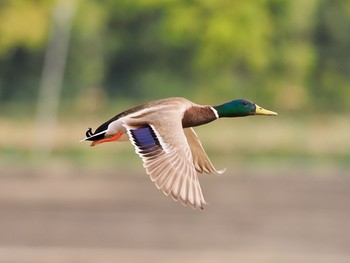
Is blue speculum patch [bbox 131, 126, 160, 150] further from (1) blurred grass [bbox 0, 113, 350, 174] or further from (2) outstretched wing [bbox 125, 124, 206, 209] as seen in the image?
(1) blurred grass [bbox 0, 113, 350, 174]

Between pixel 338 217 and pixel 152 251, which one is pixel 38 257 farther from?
pixel 338 217

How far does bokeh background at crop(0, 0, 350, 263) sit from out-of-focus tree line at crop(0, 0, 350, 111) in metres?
0.04

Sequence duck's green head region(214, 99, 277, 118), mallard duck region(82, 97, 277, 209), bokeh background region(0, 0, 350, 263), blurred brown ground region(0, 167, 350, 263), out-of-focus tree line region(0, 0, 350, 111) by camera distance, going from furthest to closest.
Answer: out-of-focus tree line region(0, 0, 350, 111) → bokeh background region(0, 0, 350, 263) → blurred brown ground region(0, 167, 350, 263) → duck's green head region(214, 99, 277, 118) → mallard duck region(82, 97, 277, 209)

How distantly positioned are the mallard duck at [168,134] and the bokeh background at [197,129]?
12.3m

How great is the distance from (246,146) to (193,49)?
454 centimetres

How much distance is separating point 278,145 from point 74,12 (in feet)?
17.1

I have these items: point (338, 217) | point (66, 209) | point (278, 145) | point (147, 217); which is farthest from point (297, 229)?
point (278, 145)

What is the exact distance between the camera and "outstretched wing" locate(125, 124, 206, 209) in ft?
9.18

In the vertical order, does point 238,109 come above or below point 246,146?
below

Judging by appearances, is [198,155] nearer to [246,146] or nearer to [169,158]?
[169,158]

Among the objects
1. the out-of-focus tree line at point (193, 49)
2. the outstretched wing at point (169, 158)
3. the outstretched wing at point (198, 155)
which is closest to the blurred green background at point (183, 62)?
the out-of-focus tree line at point (193, 49)

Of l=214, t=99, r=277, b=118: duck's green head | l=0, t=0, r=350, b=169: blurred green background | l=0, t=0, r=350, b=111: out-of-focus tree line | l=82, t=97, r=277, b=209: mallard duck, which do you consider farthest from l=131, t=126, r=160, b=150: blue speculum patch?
l=0, t=0, r=350, b=111: out-of-focus tree line

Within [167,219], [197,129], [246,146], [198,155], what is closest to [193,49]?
[246,146]

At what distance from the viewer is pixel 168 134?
287 cm
